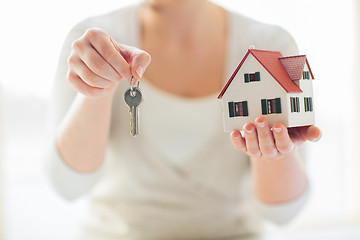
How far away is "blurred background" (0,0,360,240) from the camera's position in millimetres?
740

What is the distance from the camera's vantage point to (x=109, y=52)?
0.38 m

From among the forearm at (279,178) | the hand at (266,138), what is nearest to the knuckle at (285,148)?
the hand at (266,138)

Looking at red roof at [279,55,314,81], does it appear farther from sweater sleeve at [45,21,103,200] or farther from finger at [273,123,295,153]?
sweater sleeve at [45,21,103,200]

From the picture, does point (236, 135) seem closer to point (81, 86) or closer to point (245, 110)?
point (245, 110)

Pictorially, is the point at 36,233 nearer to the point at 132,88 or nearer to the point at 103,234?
the point at 103,234

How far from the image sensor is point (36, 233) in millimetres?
1289

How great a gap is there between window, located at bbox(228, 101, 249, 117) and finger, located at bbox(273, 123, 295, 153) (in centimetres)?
3

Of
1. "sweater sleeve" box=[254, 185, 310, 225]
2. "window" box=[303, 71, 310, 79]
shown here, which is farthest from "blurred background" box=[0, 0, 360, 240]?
"window" box=[303, 71, 310, 79]

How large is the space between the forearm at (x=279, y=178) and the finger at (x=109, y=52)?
237mm

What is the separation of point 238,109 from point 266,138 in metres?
0.04

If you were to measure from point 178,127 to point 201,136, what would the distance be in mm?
53

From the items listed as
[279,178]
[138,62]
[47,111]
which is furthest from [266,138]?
[47,111]

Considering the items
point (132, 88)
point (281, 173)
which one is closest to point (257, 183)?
point (281, 173)

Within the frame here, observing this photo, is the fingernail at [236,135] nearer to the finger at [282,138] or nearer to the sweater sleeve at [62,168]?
the finger at [282,138]
